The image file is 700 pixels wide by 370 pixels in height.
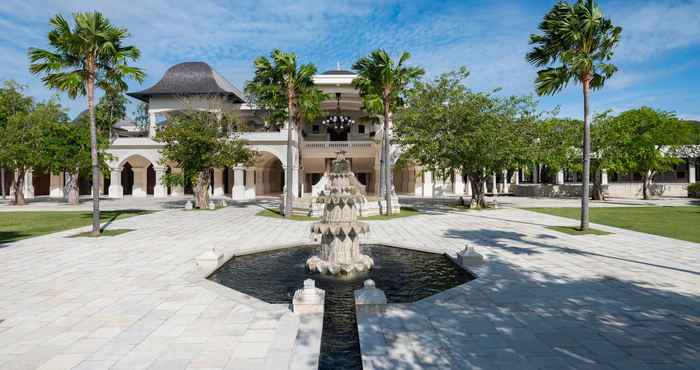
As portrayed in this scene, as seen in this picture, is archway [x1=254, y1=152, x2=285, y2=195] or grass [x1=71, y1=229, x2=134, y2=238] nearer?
grass [x1=71, y1=229, x2=134, y2=238]

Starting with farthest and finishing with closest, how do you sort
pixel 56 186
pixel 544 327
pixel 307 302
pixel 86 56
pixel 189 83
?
pixel 56 186, pixel 189 83, pixel 86 56, pixel 307 302, pixel 544 327

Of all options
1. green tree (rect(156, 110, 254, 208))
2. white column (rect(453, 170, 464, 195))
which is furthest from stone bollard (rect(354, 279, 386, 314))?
white column (rect(453, 170, 464, 195))

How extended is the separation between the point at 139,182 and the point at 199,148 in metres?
21.3

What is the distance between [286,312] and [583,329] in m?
4.83

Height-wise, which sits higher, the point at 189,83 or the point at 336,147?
the point at 189,83

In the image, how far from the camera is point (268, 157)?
41.8 meters

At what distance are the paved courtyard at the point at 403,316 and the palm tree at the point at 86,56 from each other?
22.9 feet

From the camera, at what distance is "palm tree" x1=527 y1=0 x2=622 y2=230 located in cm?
1423

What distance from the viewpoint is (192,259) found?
423 inches

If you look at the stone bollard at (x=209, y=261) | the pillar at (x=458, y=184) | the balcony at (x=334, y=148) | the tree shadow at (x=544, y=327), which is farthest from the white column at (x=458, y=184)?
the stone bollard at (x=209, y=261)

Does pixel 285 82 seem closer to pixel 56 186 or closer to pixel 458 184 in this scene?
pixel 458 184

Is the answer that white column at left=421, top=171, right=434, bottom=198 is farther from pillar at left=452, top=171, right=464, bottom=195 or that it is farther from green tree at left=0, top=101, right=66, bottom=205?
green tree at left=0, top=101, right=66, bottom=205

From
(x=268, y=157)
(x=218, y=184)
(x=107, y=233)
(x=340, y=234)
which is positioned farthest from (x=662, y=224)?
(x=218, y=184)

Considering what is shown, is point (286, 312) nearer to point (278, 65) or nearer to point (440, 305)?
point (440, 305)
